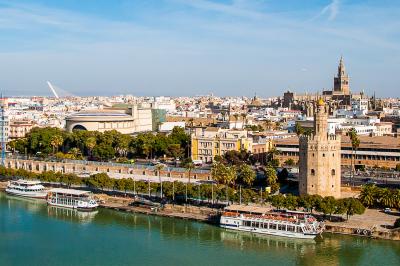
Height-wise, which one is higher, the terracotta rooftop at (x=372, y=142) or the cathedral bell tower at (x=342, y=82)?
the cathedral bell tower at (x=342, y=82)

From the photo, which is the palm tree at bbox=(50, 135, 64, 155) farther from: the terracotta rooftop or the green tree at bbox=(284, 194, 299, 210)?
the green tree at bbox=(284, 194, 299, 210)

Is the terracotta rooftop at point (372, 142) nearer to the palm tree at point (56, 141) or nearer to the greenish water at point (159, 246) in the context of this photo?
the greenish water at point (159, 246)

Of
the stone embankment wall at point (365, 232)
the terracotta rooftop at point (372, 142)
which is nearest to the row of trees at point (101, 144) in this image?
the terracotta rooftop at point (372, 142)

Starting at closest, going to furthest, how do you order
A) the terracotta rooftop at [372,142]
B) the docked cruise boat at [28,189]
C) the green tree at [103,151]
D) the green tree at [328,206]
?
the green tree at [328,206] < the docked cruise boat at [28,189] < the terracotta rooftop at [372,142] < the green tree at [103,151]

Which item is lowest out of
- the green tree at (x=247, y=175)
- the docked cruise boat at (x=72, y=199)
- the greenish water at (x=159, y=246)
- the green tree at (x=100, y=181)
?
the greenish water at (x=159, y=246)

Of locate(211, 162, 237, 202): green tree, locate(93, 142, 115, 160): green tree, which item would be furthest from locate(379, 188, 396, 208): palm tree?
locate(93, 142, 115, 160): green tree

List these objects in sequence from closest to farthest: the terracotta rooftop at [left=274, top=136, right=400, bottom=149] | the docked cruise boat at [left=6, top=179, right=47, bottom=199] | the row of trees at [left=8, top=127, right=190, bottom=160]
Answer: the docked cruise boat at [left=6, top=179, right=47, bottom=199] → the terracotta rooftop at [left=274, top=136, right=400, bottom=149] → the row of trees at [left=8, top=127, right=190, bottom=160]
